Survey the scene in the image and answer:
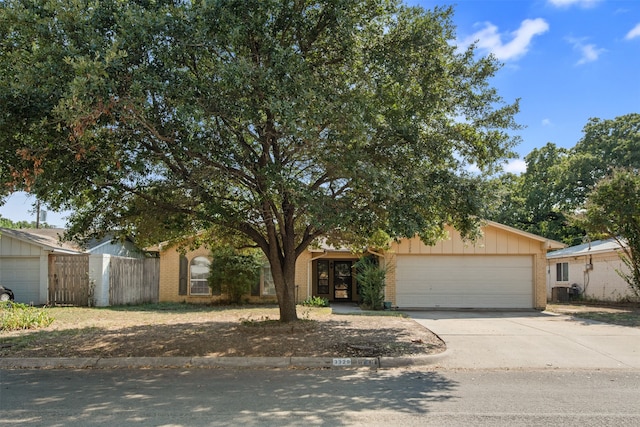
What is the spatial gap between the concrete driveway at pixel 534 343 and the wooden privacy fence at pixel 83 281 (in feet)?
41.3

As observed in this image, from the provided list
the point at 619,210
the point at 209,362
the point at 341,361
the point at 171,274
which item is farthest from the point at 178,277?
the point at 619,210

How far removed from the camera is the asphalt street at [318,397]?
5770mm

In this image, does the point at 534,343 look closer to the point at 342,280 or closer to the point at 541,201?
the point at 342,280

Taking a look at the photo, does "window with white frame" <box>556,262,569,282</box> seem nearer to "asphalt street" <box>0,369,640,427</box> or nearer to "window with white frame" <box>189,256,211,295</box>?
"window with white frame" <box>189,256,211,295</box>

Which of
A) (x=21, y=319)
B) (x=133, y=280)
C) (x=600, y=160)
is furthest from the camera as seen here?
(x=600, y=160)

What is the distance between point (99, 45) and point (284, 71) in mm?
2762

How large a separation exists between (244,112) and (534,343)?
800cm

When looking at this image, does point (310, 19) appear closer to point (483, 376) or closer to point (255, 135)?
point (255, 135)

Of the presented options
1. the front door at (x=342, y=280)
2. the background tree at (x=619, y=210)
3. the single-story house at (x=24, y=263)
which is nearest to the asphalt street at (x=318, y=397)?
the background tree at (x=619, y=210)

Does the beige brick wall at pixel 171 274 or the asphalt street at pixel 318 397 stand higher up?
Result: the beige brick wall at pixel 171 274

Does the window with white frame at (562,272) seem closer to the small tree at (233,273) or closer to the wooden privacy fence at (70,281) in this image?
the small tree at (233,273)

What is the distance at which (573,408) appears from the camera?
6.26 m

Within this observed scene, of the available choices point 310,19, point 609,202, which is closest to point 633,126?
point 609,202

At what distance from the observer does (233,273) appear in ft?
66.8
